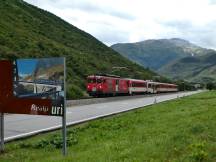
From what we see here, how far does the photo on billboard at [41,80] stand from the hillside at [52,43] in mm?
39330

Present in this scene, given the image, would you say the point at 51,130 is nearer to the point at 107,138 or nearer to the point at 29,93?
the point at 107,138

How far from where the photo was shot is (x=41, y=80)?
36.2ft

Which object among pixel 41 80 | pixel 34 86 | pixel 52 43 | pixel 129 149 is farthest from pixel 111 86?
pixel 129 149

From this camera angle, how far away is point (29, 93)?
447 inches

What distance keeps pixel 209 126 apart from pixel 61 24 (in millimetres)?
106715

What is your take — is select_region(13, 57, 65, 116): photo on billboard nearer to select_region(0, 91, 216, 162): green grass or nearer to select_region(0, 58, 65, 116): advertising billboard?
select_region(0, 58, 65, 116): advertising billboard

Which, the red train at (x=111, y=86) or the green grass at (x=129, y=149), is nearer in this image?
the green grass at (x=129, y=149)

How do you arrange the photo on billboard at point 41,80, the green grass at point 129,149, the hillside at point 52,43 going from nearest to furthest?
the green grass at point 129,149 → the photo on billboard at point 41,80 → the hillside at point 52,43

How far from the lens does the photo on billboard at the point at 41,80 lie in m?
10.7

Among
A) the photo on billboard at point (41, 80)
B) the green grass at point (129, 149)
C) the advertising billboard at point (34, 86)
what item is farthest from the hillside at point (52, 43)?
the photo on billboard at point (41, 80)

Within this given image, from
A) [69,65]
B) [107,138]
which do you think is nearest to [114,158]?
[107,138]

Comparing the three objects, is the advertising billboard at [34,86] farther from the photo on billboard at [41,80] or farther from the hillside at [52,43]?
the hillside at [52,43]

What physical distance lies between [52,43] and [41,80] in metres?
72.1

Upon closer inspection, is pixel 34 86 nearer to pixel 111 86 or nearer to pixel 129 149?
pixel 129 149
